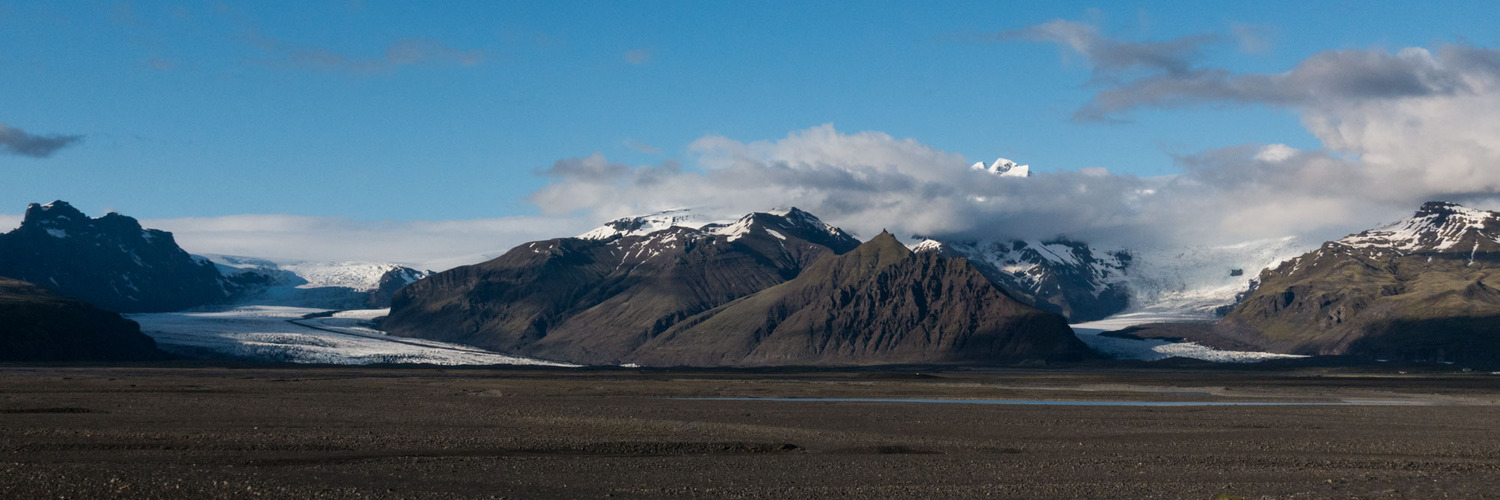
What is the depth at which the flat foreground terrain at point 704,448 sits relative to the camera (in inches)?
1778

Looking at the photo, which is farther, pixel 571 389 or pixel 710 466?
pixel 571 389

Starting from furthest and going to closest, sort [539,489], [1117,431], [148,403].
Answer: [148,403]
[1117,431]
[539,489]

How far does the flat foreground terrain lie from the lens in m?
45.2

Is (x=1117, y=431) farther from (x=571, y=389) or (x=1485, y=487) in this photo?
(x=571, y=389)

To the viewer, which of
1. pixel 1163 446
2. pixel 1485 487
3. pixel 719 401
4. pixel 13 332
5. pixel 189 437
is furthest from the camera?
pixel 13 332

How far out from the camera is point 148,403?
82.1 metres

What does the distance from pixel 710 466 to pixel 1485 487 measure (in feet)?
94.2

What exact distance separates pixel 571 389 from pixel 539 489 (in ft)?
249

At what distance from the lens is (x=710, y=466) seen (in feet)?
172

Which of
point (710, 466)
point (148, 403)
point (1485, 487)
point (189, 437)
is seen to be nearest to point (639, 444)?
point (710, 466)

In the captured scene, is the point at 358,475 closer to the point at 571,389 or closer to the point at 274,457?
the point at 274,457

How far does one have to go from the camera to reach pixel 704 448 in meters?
59.4

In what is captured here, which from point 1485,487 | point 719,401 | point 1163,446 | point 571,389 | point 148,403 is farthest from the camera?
point 571,389

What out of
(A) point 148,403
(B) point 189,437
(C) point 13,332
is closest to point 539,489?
(B) point 189,437
